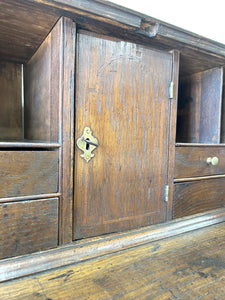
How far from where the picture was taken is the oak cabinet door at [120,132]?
0.71 m

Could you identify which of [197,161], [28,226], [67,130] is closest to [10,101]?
[67,130]

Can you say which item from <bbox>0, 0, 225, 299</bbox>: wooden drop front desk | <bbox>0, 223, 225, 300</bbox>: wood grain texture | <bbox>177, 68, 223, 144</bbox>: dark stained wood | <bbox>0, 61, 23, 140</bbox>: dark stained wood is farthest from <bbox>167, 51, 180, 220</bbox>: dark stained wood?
<bbox>0, 61, 23, 140</bbox>: dark stained wood

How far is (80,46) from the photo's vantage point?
2.25ft

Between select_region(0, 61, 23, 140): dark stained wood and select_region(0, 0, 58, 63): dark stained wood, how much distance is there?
0.14m

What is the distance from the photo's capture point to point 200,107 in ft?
3.84

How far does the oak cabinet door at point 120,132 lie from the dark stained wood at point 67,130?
3cm

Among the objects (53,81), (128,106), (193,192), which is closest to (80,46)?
(53,81)

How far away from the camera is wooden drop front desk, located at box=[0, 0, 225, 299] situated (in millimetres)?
619

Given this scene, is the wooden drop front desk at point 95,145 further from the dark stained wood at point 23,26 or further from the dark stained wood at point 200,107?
the dark stained wood at point 200,107

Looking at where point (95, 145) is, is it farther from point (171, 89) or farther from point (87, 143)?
point (171, 89)

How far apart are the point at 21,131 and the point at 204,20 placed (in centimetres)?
106

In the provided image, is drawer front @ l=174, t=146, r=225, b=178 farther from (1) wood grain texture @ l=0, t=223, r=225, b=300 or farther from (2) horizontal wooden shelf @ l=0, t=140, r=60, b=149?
(2) horizontal wooden shelf @ l=0, t=140, r=60, b=149

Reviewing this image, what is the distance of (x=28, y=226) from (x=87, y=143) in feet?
1.04

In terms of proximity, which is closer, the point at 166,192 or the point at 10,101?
the point at 166,192
